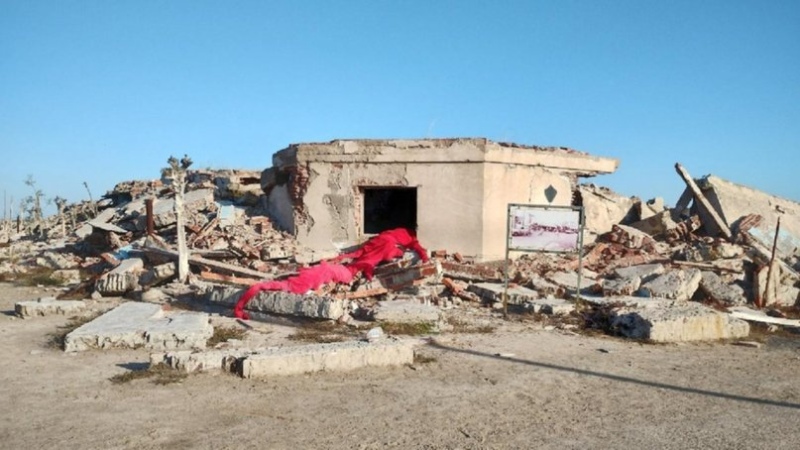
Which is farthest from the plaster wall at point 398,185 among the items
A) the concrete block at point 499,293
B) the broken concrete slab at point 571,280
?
the broken concrete slab at point 571,280

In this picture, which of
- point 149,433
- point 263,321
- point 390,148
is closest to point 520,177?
point 390,148

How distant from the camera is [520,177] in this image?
37.6ft

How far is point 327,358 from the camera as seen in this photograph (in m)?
5.59

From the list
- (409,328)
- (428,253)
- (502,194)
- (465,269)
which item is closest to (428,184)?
(428,253)

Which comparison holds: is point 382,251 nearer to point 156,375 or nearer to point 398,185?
point 398,185

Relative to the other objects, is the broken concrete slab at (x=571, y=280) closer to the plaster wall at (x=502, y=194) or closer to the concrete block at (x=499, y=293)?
the concrete block at (x=499, y=293)

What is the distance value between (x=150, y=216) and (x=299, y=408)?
9.51 metres

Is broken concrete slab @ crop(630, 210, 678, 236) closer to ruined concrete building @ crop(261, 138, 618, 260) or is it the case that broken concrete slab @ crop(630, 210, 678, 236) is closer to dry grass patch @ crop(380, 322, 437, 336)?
ruined concrete building @ crop(261, 138, 618, 260)

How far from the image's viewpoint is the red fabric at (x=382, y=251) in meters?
10.1

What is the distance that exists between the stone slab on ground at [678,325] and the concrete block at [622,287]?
1.56 meters

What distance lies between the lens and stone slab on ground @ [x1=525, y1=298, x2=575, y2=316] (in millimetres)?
8555

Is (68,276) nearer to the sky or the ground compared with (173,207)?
nearer to the ground

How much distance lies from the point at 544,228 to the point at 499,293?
1.29m

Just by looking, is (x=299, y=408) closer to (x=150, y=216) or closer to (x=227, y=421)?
(x=227, y=421)
